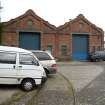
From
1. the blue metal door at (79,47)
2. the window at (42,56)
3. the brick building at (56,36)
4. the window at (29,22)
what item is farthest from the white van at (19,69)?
the blue metal door at (79,47)

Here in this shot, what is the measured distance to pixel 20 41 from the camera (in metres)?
53.2

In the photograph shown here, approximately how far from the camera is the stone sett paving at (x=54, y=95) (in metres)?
13.4

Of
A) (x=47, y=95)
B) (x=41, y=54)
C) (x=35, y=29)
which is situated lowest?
(x=47, y=95)

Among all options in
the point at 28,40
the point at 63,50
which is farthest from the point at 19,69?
the point at 63,50

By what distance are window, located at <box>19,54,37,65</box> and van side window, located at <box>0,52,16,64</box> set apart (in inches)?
14.4

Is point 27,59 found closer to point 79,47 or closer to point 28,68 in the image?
point 28,68

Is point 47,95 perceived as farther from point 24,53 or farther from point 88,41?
point 88,41

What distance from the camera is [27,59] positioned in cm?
1734

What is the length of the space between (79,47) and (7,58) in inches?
1571

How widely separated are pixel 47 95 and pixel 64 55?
39892mm

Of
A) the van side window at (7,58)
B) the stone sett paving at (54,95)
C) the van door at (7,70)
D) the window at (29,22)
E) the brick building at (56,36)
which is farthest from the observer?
the window at (29,22)

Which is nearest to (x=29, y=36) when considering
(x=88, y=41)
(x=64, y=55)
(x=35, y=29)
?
(x=35, y=29)

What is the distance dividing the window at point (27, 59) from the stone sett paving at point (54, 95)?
149cm

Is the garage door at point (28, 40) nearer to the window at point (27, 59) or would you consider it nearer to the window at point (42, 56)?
the window at point (42, 56)
